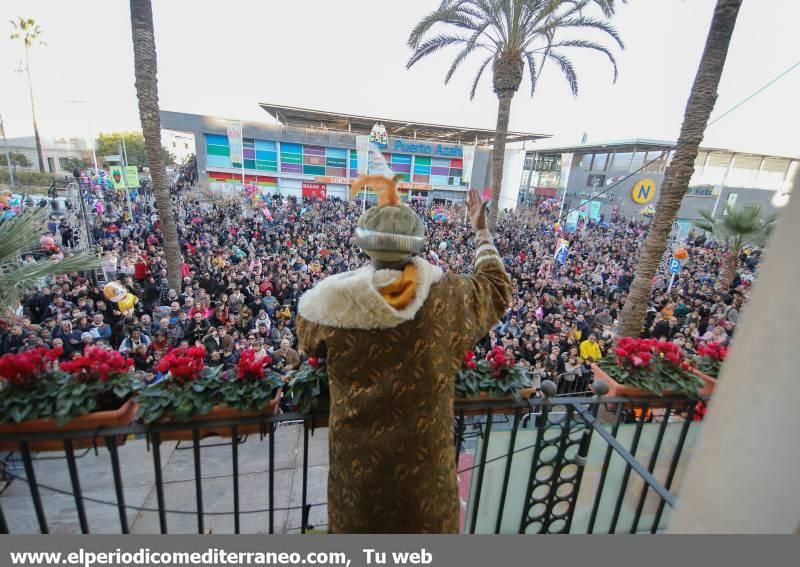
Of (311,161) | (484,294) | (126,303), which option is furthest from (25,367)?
(311,161)

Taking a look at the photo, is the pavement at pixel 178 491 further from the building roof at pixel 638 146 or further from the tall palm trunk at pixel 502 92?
the building roof at pixel 638 146

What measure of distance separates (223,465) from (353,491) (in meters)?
3.42

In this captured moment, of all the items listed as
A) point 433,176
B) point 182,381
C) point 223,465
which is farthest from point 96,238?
point 433,176

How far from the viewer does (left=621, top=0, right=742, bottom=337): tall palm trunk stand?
5023 mm

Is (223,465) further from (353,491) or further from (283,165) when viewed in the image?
(283,165)

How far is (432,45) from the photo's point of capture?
36.5ft

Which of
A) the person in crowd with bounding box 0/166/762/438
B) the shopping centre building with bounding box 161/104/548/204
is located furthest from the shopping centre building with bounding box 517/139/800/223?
the person in crowd with bounding box 0/166/762/438

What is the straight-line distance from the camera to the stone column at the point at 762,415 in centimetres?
65

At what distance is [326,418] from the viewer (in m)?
2.00

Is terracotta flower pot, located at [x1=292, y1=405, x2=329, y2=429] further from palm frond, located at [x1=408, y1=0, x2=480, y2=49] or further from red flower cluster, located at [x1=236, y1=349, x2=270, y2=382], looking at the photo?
palm frond, located at [x1=408, y1=0, x2=480, y2=49]

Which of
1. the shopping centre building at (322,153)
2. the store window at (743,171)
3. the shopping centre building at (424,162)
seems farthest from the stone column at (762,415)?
the store window at (743,171)

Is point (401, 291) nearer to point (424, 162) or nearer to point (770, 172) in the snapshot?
point (424, 162)
